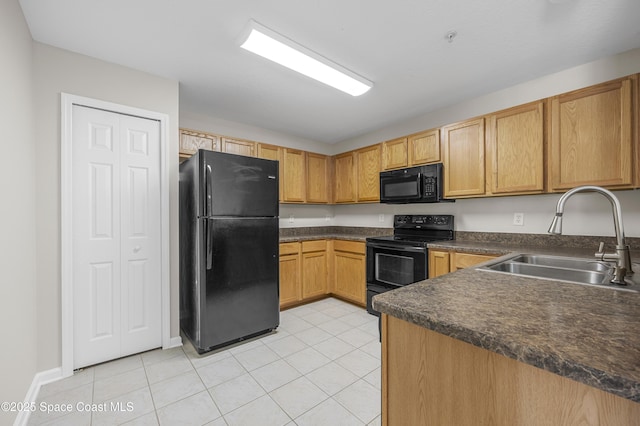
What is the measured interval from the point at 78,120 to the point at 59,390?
197 cm

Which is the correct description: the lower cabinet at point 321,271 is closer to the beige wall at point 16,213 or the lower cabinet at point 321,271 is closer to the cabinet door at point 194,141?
the cabinet door at point 194,141

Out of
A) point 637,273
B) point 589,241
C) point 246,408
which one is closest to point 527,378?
point 637,273

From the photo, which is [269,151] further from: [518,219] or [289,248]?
[518,219]

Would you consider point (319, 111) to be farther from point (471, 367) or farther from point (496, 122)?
point (471, 367)

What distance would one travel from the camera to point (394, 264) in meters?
3.00

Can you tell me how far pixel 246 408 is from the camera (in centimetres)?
167

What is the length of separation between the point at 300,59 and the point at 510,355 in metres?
2.19

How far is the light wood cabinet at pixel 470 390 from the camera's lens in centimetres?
54

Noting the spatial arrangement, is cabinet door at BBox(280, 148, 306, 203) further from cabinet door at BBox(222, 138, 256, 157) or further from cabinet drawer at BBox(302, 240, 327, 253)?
cabinet drawer at BBox(302, 240, 327, 253)

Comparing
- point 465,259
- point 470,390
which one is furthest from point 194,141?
point 470,390

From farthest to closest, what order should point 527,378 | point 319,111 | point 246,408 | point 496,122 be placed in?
1. point 319,111
2. point 496,122
3. point 246,408
4. point 527,378

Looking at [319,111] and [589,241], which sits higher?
[319,111]

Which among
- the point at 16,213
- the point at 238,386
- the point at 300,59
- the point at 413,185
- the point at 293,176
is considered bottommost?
the point at 238,386

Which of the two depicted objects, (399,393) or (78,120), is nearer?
(399,393)
